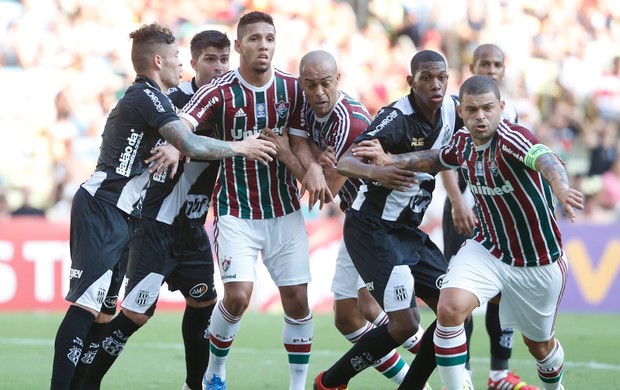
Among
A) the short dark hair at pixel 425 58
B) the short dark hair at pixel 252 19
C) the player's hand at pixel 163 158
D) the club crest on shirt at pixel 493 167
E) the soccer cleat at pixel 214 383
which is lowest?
the soccer cleat at pixel 214 383

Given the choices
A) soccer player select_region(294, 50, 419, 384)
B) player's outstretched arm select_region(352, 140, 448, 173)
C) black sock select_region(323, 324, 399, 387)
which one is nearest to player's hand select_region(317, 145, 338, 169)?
soccer player select_region(294, 50, 419, 384)

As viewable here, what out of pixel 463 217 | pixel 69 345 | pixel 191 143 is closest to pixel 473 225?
pixel 463 217

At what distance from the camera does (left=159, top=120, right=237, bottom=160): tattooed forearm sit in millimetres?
6844

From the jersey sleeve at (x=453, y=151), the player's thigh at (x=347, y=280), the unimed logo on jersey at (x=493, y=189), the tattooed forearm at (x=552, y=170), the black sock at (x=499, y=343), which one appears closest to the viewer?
the tattooed forearm at (x=552, y=170)

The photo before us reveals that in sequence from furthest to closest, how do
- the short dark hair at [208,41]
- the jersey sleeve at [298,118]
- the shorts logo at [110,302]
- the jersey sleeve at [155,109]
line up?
the short dark hair at [208,41] → the jersey sleeve at [298,118] → the shorts logo at [110,302] → the jersey sleeve at [155,109]

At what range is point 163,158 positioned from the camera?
7.09 meters

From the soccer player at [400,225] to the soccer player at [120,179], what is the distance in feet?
2.81

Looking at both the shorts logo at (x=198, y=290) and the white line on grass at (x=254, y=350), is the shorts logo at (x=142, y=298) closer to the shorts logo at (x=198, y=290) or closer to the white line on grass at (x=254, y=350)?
the shorts logo at (x=198, y=290)

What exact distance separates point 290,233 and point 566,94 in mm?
14423

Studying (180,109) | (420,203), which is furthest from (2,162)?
(420,203)

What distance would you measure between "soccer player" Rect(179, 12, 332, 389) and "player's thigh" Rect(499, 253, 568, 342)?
1.56 meters

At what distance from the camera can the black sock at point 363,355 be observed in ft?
24.2

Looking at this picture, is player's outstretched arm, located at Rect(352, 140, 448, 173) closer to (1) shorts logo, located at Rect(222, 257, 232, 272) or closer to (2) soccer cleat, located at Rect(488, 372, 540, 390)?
(1) shorts logo, located at Rect(222, 257, 232, 272)

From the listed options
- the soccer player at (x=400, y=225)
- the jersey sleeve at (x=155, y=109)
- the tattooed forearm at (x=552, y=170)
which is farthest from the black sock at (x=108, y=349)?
the tattooed forearm at (x=552, y=170)
